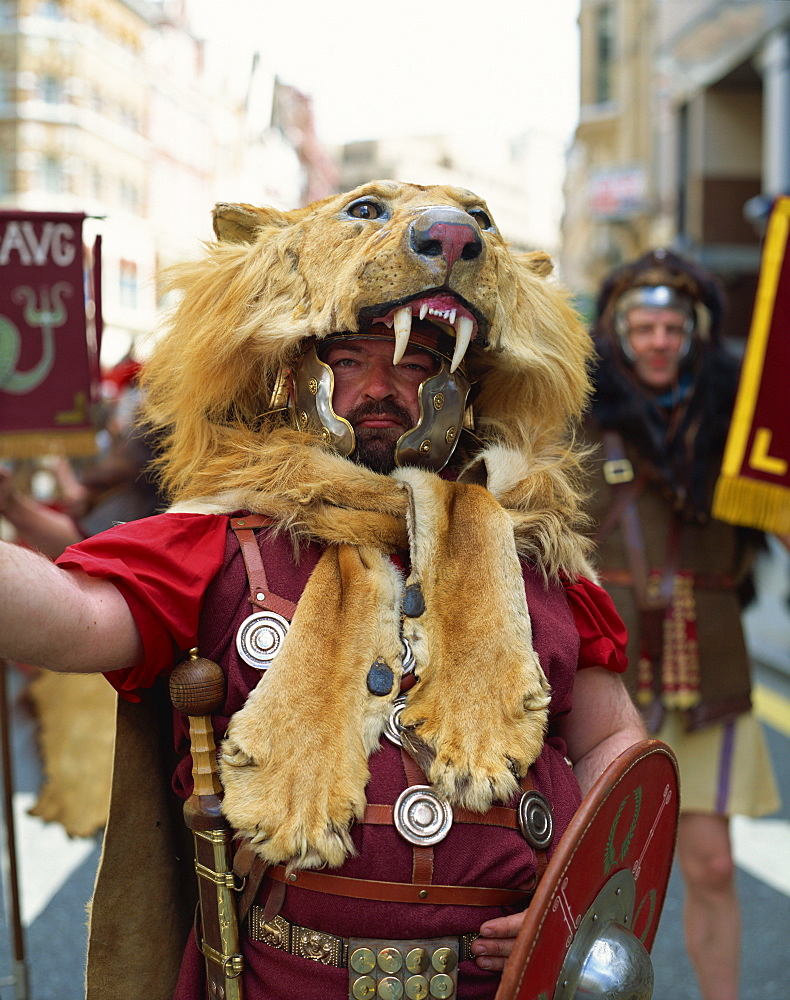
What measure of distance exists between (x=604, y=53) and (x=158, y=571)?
1288 inches

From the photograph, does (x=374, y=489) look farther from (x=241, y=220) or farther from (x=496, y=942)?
(x=496, y=942)

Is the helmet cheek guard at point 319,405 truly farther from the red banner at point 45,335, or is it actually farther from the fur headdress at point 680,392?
the fur headdress at point 680,392

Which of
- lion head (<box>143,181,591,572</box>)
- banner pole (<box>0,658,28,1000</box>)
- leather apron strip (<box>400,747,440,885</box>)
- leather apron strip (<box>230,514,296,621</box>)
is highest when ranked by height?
lion head (<box>143,181,591,572</box>)

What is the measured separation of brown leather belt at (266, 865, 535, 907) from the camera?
1.70 meters

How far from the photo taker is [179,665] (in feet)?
5.93

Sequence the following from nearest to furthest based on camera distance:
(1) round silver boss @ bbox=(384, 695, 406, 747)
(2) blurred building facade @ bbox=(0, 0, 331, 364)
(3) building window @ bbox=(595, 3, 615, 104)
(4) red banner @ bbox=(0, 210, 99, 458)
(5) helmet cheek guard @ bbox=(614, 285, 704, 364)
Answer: (1) round silver boss @ bbox=(384, 695, 406, 747) < (4) red banner @ bbox=(0, 210, 99, 458) < (5) helmet cheek guard @ bbox=(614, 285, 704, 364) < (3) building window @ bbox=(595, 3, 615, 104) < (2) blurred building facade @ bbox=(0, 0, 331, 364)

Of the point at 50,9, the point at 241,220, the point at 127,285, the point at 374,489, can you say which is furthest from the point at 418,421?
the point at 50,9

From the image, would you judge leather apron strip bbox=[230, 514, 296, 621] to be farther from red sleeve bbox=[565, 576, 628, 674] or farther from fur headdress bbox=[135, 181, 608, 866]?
red sleeve bbox=[565, 576, 628, 674]

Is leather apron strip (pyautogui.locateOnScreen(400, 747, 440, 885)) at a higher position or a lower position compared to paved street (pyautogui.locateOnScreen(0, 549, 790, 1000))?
higher

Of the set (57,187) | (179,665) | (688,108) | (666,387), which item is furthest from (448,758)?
(57,187)

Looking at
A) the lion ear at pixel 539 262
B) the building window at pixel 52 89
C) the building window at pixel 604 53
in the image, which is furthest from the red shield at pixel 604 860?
the building window at pixel 52 89

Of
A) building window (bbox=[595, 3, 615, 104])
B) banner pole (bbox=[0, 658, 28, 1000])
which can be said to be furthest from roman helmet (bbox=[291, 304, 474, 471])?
building window (bbox=[595, 3, 615, 104])

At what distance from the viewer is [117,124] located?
4441 cm

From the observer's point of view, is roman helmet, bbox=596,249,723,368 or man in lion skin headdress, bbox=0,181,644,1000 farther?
roman helmet, bbox=596,249,723,368
